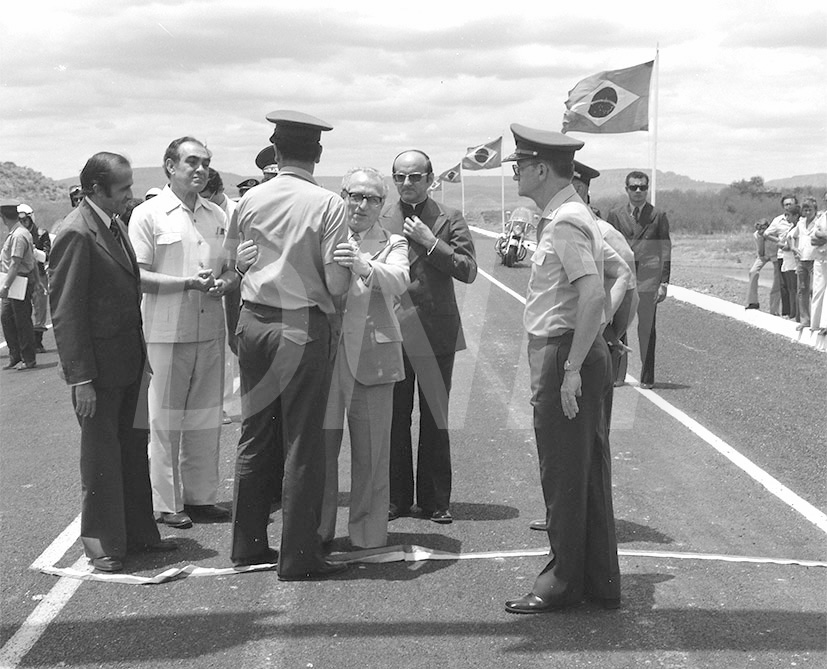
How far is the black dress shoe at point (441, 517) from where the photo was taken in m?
6.65

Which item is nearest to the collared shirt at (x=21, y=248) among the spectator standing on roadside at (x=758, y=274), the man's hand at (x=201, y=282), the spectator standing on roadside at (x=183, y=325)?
the spectator standing on roadside at (x=183, y=325)

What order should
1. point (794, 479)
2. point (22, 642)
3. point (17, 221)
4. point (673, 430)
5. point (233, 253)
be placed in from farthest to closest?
point (17, 221) < point (673, 430) < point (794, 479) < point (233, 253) < point (22, 642)

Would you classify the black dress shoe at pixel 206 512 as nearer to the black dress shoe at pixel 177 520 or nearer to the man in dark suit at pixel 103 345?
the black dress shoe at pixel 177 520

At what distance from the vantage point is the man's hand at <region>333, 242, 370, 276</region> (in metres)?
5.53

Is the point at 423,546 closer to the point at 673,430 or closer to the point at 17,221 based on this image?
the point at 673,430

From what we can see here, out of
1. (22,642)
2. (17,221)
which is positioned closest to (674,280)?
(17,221)

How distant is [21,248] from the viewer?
14734 millimetres

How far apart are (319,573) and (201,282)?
198cm

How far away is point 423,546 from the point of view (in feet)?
20.3

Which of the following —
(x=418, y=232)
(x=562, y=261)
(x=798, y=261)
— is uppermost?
(x=418, y=232)

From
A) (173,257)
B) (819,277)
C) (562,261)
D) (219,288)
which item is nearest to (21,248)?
(173,257)

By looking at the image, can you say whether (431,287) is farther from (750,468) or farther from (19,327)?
(19,327)

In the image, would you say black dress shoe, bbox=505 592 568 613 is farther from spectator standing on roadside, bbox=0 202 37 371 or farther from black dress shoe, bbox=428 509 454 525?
spectator standing on roadside, bbox=0 202 37 371

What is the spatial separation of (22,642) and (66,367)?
5.00 feet
